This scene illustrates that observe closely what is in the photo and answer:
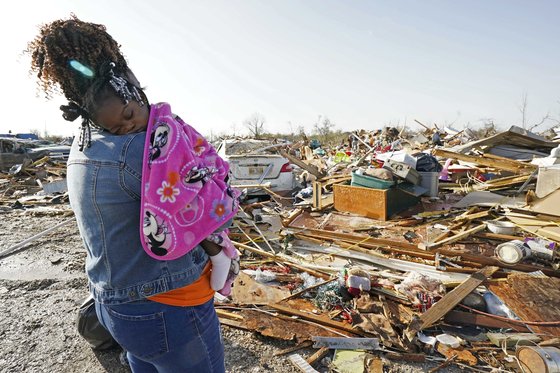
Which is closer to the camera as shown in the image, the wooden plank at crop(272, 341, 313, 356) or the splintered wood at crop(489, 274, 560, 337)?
the wooden plank at crop(272, 341, 313, 356)

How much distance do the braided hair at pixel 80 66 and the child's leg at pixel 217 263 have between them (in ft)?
1.97

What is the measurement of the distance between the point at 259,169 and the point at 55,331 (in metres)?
4.89

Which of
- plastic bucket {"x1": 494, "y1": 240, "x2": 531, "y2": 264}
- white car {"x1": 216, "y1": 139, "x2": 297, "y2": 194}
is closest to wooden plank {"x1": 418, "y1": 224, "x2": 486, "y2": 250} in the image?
plastic bucket {"x1": 494, "y1": 240, "x2": 531, "y2": 264}

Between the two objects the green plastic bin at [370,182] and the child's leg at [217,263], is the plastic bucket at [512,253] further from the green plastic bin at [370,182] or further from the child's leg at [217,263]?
the child's leg at [217,263]

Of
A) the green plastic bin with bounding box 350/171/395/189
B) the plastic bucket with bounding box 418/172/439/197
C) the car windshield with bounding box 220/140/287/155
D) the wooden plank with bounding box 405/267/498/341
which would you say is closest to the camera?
the wooden plank with bounding box 405/267/498/341

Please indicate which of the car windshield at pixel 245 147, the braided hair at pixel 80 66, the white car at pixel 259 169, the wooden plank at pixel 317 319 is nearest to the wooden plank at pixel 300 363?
the wooden plank at pixel 317 319

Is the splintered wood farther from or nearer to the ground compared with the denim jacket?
nearer to the ground

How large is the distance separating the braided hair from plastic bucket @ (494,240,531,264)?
4.32 metres

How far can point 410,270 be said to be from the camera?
4262 mm

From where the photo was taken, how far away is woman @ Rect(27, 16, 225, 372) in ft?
3.93

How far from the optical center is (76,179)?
4.10ft

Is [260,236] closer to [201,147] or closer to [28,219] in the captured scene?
[201,147]

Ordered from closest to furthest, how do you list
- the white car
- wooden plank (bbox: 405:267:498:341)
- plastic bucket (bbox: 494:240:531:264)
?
1. wooden plank (bbox: 405:267:498:341)
2. plastic bucket (bbox: 494:240:531:264)
3. the white car

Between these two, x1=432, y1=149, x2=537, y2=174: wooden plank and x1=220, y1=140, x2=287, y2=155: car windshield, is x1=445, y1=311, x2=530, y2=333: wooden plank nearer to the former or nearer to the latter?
x1=432, y1=149, x2=537, y2=174: wooden plank
